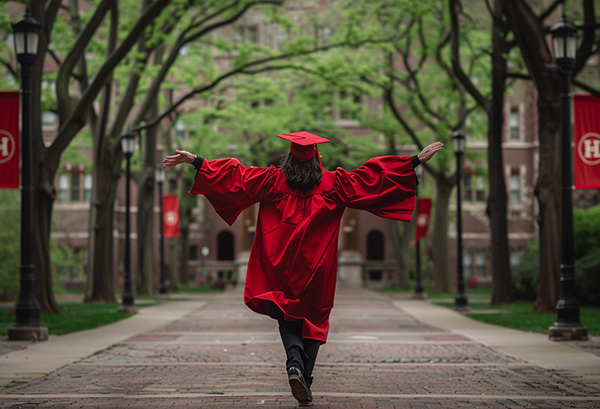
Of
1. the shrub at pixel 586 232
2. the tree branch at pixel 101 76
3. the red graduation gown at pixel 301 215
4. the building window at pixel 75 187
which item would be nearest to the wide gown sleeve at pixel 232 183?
the red graduation gown at pixel 301 215

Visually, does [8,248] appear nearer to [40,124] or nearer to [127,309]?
[127,309]

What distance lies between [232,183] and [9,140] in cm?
737

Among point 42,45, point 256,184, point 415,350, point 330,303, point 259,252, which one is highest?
point 42,45

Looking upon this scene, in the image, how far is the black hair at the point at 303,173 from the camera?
7.08m

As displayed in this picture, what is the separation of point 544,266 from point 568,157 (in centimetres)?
553

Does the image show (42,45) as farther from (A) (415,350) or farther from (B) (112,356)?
(A) (415,350)

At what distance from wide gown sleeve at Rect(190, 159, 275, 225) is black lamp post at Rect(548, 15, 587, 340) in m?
7.30

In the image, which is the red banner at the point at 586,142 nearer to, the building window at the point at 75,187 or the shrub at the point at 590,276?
the shrub at the point at 590,276

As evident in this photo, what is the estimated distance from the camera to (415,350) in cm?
1205

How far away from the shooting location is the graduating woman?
275 inches

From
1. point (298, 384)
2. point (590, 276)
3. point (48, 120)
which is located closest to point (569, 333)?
point (298, 384)

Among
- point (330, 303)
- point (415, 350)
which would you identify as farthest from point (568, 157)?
point (330, 303)

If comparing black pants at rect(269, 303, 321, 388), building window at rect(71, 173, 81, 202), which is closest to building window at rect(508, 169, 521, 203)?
building window at rect(71, 173, 81, 202)

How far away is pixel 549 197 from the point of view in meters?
18.4
